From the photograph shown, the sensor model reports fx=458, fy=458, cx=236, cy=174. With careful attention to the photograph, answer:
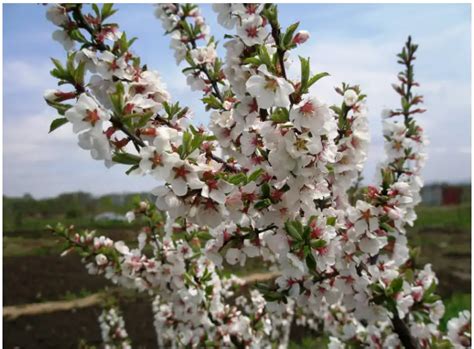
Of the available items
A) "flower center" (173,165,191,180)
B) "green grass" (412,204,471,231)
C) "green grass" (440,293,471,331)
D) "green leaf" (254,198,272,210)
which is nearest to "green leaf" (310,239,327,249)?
"green leaf" (254,198,272,210)

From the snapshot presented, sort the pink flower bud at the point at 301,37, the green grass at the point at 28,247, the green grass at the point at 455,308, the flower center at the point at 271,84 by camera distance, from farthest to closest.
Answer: the green grass at the point at 28,247 → the green grass at the point at 455,308 → the pink flower bud at the point at 301,37 → the flower center at the point at 271,84

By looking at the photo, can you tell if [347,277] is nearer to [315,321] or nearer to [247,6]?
[247,6]

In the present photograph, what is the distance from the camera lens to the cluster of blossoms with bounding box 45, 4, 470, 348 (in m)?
1.40

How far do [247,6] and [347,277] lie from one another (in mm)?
1276

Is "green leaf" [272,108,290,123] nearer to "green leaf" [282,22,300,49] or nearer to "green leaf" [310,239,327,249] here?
"green leaf" [282,22,300,49]

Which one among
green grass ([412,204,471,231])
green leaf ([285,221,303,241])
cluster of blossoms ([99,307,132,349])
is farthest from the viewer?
green grass ([412,204,471,231])

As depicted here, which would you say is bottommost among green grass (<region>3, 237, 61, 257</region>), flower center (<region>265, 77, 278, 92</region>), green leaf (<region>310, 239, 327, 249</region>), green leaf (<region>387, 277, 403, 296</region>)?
green grass (<region>3, 237, 61, 257</region>)

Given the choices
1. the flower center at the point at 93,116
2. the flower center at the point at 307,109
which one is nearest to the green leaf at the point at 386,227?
the flower center at the point at 307,109

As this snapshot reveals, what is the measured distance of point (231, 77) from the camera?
5.51 feet

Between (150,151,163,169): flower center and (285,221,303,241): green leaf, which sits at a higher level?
(150,151,163,169): flower center

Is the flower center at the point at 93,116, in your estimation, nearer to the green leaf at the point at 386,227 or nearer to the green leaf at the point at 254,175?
the green leaf at the point at 254,175

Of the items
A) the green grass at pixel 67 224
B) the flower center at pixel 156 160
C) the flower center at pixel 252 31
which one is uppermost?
the flower center at pixel 252 31

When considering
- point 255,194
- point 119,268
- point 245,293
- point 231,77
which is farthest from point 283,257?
point 245,293

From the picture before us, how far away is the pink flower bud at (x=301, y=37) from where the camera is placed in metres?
1.68
